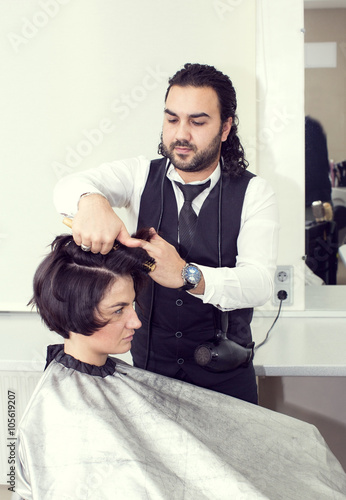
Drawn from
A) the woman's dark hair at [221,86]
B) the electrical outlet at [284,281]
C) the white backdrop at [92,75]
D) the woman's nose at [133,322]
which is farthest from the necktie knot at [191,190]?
the electrical outlet at [284,281]

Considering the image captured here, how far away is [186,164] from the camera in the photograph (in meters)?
1.82

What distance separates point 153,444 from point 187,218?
0.72m

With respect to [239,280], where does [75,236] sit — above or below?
above

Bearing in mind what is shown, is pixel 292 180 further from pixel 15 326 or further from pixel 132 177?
pixel 15 326

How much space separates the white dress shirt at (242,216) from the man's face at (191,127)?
13 centimetres

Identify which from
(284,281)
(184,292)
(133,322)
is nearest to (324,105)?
(284,281)

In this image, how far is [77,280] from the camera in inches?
61.0

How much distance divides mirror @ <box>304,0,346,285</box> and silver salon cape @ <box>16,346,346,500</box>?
4.12ft

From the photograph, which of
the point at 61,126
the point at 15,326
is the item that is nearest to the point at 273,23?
the point at 61,126

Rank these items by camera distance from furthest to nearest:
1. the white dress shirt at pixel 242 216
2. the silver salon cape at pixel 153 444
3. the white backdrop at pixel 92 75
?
the white backdrop at pixel 92 75 < the white dress shirt at pixel 242 216 < the silver salon cape at pixel 153 444

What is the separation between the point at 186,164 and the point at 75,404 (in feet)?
2.61

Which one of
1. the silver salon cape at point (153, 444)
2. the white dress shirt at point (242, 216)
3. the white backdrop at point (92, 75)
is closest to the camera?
the silver salon cape at point (153, 444)

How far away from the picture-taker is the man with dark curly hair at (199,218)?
1.81 meters

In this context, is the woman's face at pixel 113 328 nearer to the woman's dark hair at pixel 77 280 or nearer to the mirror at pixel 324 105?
the woman's dark hair at pixel 77 280
